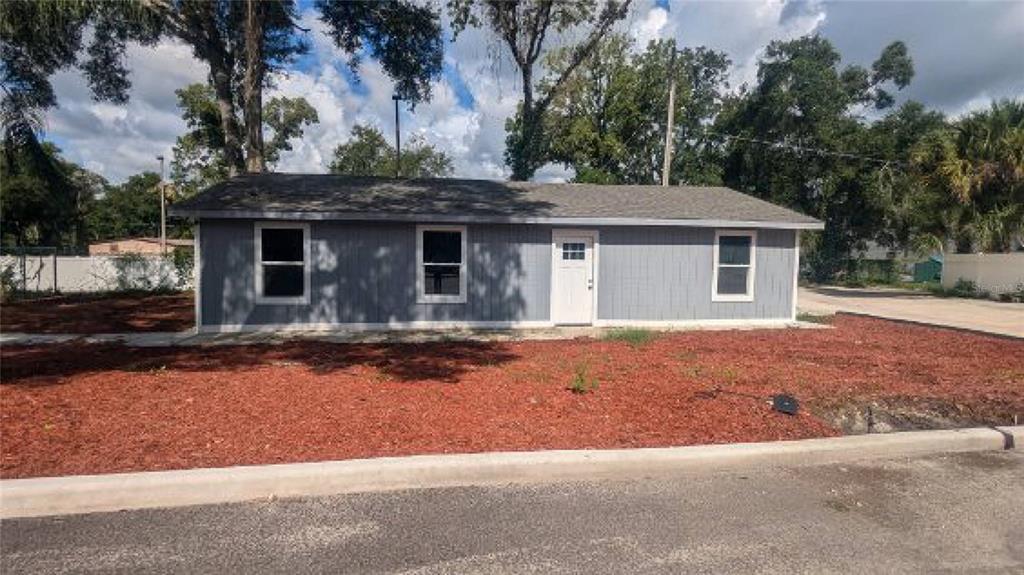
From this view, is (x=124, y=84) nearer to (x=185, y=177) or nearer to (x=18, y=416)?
(x=18, y=416)

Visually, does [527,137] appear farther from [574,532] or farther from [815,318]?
[574,532]

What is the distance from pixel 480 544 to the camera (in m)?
3.32

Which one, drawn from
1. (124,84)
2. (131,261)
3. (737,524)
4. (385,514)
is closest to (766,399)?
(737,524)

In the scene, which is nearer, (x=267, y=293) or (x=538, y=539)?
→ (x=538, y=539)

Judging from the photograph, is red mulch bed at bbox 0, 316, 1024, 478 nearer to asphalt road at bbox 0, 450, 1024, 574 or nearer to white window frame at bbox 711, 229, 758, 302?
asphalt road at bbox 0, 450, 1024, 574

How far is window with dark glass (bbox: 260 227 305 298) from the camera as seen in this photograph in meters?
11.6

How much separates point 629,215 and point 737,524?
9.64 m

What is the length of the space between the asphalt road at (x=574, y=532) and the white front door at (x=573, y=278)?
27.9 ft

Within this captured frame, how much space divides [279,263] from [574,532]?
9.78 m

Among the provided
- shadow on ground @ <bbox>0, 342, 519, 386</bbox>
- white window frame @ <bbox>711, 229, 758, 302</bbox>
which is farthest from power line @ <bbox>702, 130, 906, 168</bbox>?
shadow on ground @ <bbox>0, 342, 519, 386</bbox>

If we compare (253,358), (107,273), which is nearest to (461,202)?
(253,358)

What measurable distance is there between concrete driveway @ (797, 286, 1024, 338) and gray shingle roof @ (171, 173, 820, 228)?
15.6 feet

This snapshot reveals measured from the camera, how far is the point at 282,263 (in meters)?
11.7

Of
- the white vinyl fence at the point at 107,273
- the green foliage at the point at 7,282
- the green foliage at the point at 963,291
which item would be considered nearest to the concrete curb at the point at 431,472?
the green foliage at the point at 7,282
